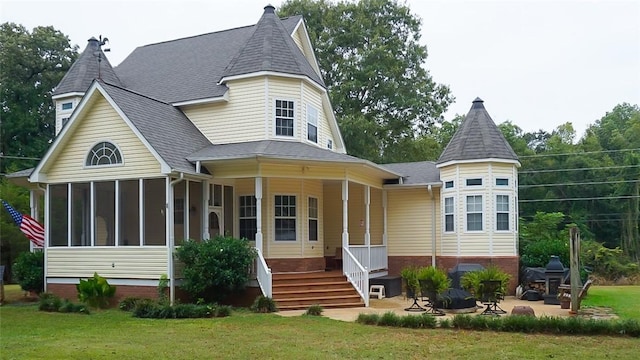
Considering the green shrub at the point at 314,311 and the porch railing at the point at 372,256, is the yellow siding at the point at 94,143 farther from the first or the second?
the porch railing at the point at 372,256

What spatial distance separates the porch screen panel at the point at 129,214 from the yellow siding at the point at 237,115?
3619mm

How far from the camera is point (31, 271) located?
18750mm

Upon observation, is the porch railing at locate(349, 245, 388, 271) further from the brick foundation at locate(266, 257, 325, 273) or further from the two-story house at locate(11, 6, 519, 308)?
the brick foundation at locate(266, 257, 325, 273)

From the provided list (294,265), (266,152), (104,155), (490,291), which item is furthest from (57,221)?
(490,291)

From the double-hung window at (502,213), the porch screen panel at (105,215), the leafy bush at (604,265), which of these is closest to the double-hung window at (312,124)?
the double-hung window at (502,213)

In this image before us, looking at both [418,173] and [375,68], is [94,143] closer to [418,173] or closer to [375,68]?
[418,173]

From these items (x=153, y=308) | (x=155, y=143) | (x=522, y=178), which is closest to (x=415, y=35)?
(x=522, y=178)

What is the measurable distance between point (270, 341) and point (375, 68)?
25.4 meters

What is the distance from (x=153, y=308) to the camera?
14781 millimetres

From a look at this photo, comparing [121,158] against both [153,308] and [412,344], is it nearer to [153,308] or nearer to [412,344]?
[153,308]

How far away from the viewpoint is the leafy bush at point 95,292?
53.1ft

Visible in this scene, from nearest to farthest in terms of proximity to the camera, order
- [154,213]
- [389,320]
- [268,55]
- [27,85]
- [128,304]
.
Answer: [389,320]
[128,304]
[154,213]
[268,55]
[27,85]

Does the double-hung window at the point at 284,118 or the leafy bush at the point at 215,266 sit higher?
the double-hung window at the point at 284,118

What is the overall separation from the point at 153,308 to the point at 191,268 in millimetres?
1457
